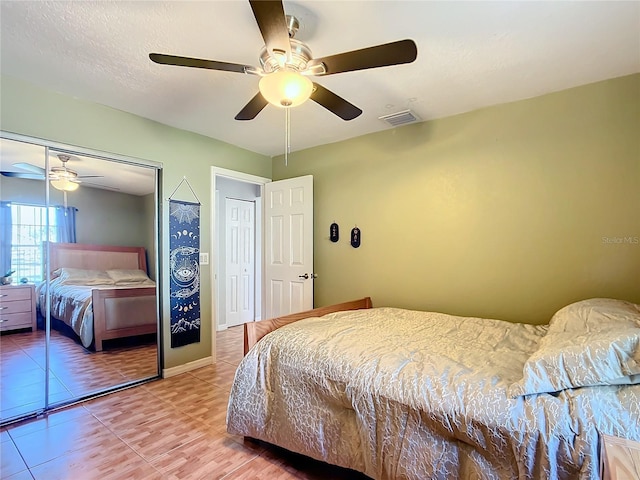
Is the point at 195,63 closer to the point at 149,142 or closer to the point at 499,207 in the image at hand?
the point at 149,142

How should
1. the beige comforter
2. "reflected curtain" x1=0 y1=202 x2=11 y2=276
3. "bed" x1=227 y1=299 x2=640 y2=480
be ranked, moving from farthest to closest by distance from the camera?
the beige comforter → "reflected curtain" x1=0 y1=202 x2=11 y2=276 → "bed" x1=227 y1=299 x2=640 y2=480

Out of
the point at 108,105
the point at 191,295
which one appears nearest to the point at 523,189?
the point at 191,295

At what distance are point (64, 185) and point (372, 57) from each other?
8.63 feet

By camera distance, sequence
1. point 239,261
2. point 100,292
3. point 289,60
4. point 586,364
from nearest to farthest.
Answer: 1. point 586,364
2. point 289,60
3. point 100,292
4. point 239,261

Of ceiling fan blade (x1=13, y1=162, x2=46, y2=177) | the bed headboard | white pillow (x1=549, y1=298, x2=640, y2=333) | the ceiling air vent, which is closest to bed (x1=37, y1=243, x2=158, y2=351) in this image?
the bed headboard

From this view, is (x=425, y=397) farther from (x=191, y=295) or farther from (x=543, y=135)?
(x=191, y=295)

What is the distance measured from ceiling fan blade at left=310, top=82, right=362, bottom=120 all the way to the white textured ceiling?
29 centimetres

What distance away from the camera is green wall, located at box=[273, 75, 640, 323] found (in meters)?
2.38

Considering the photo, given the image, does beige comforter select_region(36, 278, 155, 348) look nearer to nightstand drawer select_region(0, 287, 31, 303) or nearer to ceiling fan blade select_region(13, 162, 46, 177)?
A: nightstand drawer select_region(0, 287, 31, 303)

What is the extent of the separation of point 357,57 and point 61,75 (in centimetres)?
217

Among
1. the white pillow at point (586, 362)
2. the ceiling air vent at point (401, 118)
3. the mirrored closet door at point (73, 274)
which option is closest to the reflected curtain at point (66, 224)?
the mirrored closet door at point (73, 274)

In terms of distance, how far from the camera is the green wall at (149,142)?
7.93ft

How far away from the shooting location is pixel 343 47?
1990 mm

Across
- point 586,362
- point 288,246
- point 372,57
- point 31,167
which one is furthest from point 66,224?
point 586,362
